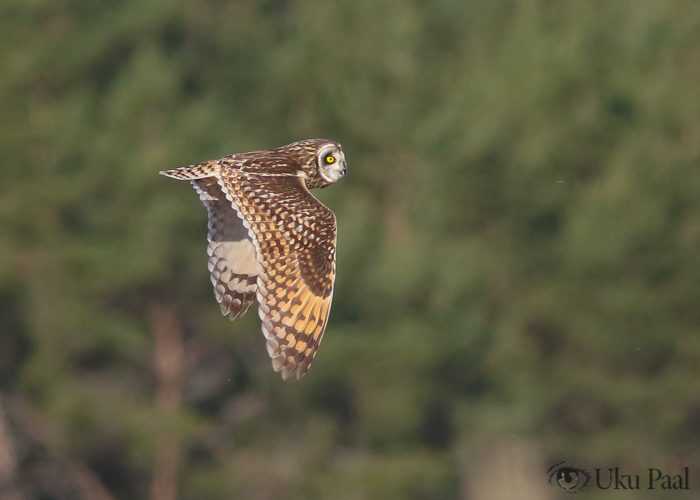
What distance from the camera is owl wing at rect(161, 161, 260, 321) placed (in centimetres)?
642

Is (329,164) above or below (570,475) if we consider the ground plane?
below

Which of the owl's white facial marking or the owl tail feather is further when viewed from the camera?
the owl's white facial marking

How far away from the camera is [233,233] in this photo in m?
6.45

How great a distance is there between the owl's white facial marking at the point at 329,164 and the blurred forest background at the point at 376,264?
9332mm

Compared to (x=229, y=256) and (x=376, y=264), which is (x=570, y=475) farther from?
(x=229, y=256)

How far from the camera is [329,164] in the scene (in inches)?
252

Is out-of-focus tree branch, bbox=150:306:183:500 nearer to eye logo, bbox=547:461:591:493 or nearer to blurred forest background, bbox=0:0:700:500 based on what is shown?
blurred forest background, bbox=0:0:700:500

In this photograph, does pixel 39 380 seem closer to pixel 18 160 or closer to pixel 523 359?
pixel 18 160

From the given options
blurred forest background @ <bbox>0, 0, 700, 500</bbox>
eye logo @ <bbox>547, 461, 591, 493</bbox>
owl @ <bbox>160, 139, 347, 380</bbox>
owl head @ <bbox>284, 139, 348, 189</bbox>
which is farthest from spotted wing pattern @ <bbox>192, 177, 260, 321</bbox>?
eye logo @ <bbox>547, 461, 591, 493</bbox>

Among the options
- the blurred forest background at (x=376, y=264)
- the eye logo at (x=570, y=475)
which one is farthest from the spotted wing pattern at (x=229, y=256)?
the eye logo at (x=570, y=475)

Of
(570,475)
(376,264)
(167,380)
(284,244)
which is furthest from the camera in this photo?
(570,475)

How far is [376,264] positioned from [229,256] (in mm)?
9714

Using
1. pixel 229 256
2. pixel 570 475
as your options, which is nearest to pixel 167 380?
pixel 570 475

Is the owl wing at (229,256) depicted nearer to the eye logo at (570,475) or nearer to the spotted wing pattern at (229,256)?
the spotted wing pattern at (229,256)
